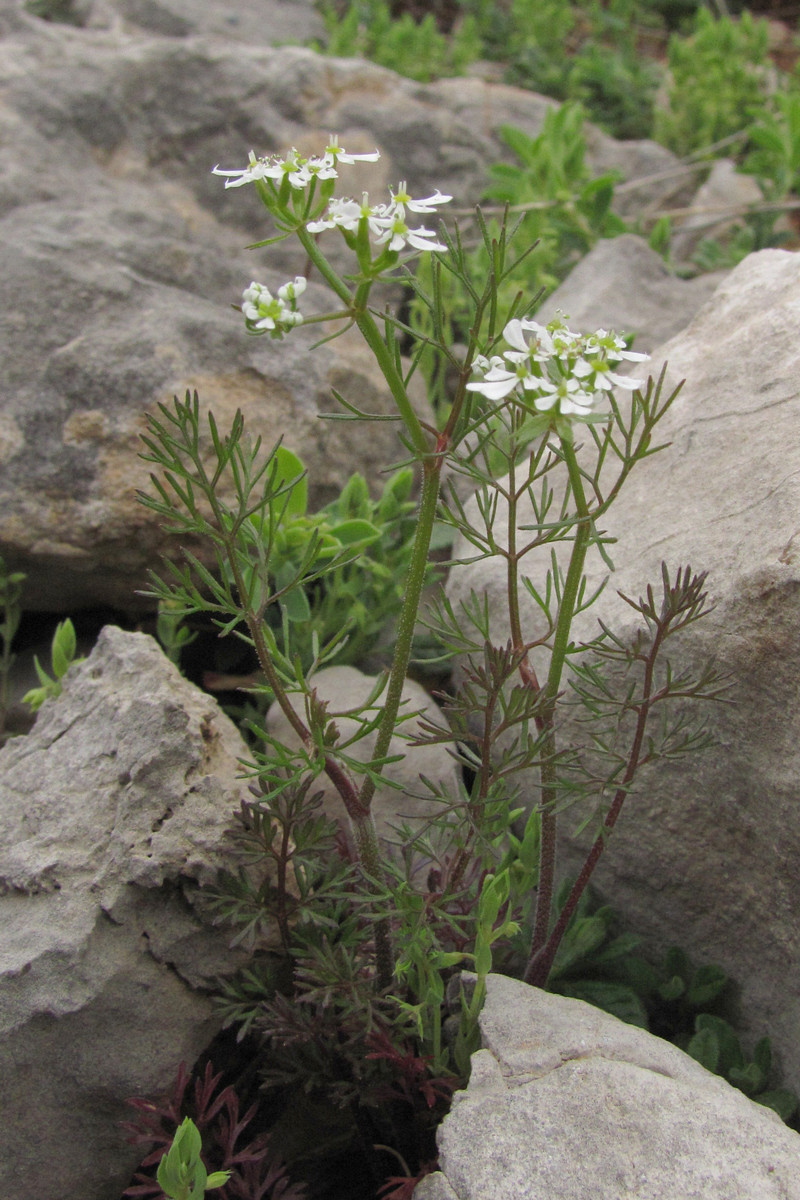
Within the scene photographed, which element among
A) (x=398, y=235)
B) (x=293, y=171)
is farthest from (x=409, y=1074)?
(x=293, y=171)

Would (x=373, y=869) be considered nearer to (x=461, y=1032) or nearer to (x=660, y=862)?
(x=461, y=1032)

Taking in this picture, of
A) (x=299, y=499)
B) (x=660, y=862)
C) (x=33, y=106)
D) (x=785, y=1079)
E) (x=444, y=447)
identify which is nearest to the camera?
(x=444, y=447)

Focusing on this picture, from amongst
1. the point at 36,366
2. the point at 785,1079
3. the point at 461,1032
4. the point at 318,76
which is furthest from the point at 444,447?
the point at 318,76

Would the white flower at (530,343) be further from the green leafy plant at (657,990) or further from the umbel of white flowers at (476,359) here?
the green leafy plant at (657,990)

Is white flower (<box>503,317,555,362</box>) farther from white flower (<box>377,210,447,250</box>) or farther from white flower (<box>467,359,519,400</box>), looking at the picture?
white flower (<box>377,210,447,250</box>)

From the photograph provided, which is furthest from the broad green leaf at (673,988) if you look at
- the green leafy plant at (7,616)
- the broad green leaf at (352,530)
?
the green leafy plant at (7,616)

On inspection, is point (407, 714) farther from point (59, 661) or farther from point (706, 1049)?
point (59, 661)

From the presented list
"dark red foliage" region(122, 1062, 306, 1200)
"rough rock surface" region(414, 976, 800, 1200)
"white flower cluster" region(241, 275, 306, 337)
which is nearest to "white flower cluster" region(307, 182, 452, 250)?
"white flower cluster" region(241, 275, 306, 337)
